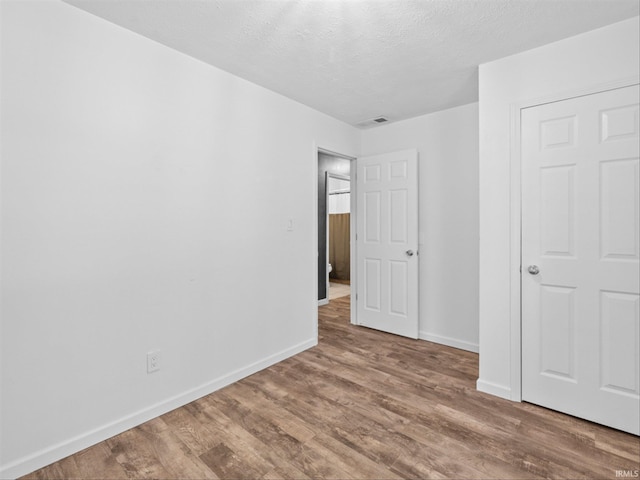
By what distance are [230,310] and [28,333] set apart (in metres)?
1.23

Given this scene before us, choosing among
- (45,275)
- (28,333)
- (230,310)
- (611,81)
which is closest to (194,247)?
(230,310)

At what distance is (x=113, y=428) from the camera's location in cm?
197

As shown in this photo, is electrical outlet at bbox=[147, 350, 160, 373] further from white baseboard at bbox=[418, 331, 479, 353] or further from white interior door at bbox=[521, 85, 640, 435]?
white baseboard at bbox=[418, 331, 479, 353]

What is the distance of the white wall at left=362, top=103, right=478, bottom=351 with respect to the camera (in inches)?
131

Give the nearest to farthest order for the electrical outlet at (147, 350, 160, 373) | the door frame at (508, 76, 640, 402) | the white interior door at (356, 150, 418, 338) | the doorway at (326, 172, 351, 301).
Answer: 1. the electrical outlet at (147, 350, 160, 373)
2. the door frame at (508, 76, 640, 402)
3. the white interior door at (356, 150, 418, 338)
4. the doorway at (326, 172, 351, 301)

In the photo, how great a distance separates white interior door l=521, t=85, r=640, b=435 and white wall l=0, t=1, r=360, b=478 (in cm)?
205

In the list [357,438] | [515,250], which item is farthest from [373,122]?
[357,438]

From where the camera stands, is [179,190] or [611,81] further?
[179,190]

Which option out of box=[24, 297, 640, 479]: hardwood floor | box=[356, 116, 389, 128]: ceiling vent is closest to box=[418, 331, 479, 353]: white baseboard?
box=[24, 297, 640, 479]: hardwood floor

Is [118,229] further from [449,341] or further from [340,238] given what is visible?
[340,238]

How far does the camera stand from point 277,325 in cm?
305

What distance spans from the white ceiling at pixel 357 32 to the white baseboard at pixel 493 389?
2.39 metres

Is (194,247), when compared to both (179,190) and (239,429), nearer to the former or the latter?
(179,190)

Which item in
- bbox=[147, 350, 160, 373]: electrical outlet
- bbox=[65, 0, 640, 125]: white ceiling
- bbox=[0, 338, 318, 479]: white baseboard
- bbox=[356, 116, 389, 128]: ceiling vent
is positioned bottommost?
bbox=[0, 338, 318, 479]: white baseboard
